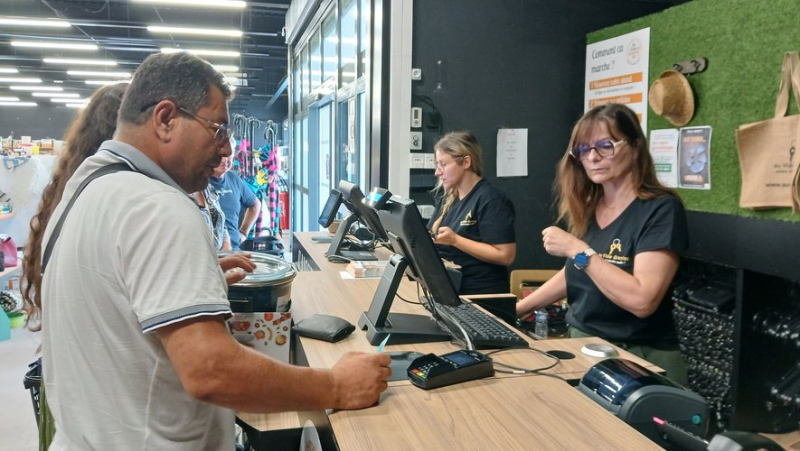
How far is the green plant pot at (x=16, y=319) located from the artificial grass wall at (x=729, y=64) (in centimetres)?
564

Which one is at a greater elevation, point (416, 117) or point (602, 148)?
point (416, 117)

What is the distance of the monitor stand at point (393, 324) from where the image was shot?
5.93 ft

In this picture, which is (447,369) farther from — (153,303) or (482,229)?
(482,229)

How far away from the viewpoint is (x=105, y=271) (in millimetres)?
1072

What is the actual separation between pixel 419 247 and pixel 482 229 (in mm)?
1584

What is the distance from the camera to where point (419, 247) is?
1.62 m

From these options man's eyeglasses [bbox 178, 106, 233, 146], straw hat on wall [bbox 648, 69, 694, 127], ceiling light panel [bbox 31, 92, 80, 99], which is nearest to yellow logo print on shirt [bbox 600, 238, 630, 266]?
man's eyeglasses [bbox 178, 106, 233, 146]

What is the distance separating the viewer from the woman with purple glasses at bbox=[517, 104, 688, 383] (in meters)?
2.00

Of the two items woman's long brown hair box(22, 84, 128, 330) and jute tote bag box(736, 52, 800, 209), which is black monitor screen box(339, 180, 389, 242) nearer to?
woman's long brown hair box(22, 84, 128, 330)

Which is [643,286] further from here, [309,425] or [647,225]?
[309,425]

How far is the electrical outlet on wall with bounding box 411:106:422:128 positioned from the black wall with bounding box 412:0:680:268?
0.06 meters

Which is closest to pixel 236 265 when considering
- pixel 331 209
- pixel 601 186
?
pixel 601 186

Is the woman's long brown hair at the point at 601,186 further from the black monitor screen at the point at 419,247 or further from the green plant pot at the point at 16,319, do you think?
the green plant pot at the point at 16,319

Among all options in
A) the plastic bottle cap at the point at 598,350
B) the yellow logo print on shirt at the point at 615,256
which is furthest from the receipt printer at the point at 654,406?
the yellow logo print on shirt at the point at 615,256
